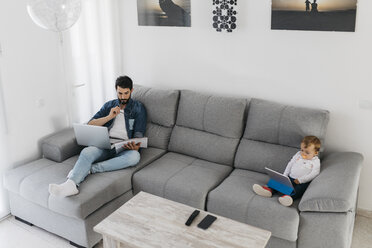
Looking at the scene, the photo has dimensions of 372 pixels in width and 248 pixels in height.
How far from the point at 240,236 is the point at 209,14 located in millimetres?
2156

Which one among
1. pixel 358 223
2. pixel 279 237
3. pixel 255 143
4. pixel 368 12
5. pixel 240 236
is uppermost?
pixel 368 12

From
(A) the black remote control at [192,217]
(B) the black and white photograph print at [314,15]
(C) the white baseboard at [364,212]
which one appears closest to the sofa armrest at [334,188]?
(C) the white baseboard at [364,212]

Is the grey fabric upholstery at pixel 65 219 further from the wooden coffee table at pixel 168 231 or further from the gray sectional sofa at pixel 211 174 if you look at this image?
the wooden coffee table at pixel 168 231

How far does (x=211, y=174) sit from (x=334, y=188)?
0.97 metres

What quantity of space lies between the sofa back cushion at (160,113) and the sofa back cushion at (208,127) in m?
0.06

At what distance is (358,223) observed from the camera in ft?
10.4

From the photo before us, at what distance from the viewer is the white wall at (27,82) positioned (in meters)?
3.13

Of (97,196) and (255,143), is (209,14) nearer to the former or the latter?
(255,143)

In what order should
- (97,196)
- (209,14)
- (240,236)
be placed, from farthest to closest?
(209,14) → (97,196) → (240,236)

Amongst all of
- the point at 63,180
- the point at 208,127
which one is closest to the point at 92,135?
the point at 63,180

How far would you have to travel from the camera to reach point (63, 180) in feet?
9.77

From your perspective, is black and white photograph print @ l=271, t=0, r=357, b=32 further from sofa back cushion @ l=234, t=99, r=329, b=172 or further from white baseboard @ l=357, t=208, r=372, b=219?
white baseboard @ l=357, t=208, r=372, b=219

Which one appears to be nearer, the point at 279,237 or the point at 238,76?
the point at 279,237

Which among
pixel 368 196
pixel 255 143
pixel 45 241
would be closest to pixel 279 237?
pixel 255 143
